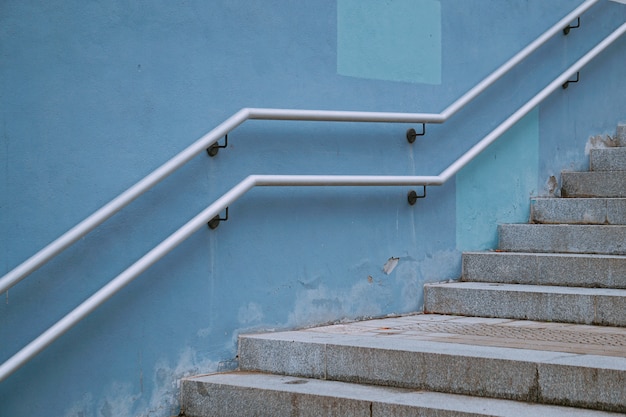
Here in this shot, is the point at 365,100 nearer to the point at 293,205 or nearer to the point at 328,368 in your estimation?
the point at 293,205

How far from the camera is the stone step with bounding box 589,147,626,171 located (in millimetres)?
6375

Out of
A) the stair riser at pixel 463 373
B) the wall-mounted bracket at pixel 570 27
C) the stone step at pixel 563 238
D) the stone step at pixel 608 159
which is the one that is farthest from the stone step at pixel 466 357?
the wall-mounted bracket at pixel 570 27

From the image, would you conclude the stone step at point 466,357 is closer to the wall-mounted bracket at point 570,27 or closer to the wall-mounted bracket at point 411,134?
the wall-mounted bracket at point 411,134

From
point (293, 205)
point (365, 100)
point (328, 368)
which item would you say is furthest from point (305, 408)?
point (365, 100)

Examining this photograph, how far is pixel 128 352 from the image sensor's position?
4.14 meters

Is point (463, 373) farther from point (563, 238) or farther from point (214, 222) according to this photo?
point (563, 238)

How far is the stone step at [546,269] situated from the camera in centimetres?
505

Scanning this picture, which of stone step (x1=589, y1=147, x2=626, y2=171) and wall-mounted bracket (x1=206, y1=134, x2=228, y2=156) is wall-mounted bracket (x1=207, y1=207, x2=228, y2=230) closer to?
wall-mounted bracket (x1=206, y1=134, x2=228, y2=156)

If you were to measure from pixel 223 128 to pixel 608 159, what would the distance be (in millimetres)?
3294

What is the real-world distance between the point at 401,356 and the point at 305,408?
471mm

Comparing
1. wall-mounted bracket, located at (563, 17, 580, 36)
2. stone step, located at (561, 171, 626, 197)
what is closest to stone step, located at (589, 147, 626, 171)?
stone step, located at (561, 171, 626, 197)

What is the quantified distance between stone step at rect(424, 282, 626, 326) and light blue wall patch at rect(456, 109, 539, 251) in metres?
0.49

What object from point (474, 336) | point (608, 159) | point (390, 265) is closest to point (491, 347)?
point (474, 336)

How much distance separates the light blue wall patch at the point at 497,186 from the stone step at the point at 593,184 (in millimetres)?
277
